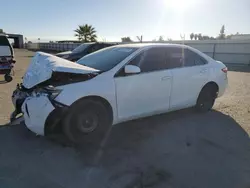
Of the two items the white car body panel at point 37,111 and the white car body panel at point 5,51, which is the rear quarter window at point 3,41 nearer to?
the white car body panel at point 5,51

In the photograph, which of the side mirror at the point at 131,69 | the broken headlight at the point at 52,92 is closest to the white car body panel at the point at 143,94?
the side mirror at the point at 131,69

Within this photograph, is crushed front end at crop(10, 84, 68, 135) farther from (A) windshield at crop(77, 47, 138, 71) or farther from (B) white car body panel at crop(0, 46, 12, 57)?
(B) white car body panel at crop(0, 46, 12, 57)

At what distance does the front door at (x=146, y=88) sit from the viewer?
404 centimetres

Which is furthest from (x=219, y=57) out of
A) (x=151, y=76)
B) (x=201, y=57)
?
(x=151, y=76)

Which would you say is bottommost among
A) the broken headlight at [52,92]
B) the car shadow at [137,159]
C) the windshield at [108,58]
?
the car shadow at [137,159]

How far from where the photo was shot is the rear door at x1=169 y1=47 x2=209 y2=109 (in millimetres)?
4785

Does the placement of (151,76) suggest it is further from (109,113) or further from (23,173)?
(23,173)

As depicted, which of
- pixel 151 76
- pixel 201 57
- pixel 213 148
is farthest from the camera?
pixel 201 57

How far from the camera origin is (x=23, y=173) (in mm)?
3018

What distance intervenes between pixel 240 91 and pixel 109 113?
6.15 metres

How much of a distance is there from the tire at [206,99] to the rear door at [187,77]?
7.6 inches

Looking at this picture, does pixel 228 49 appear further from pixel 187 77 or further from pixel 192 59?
pixel 187 77

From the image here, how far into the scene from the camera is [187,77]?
4922mm

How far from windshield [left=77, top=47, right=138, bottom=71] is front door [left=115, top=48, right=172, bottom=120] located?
249mm
